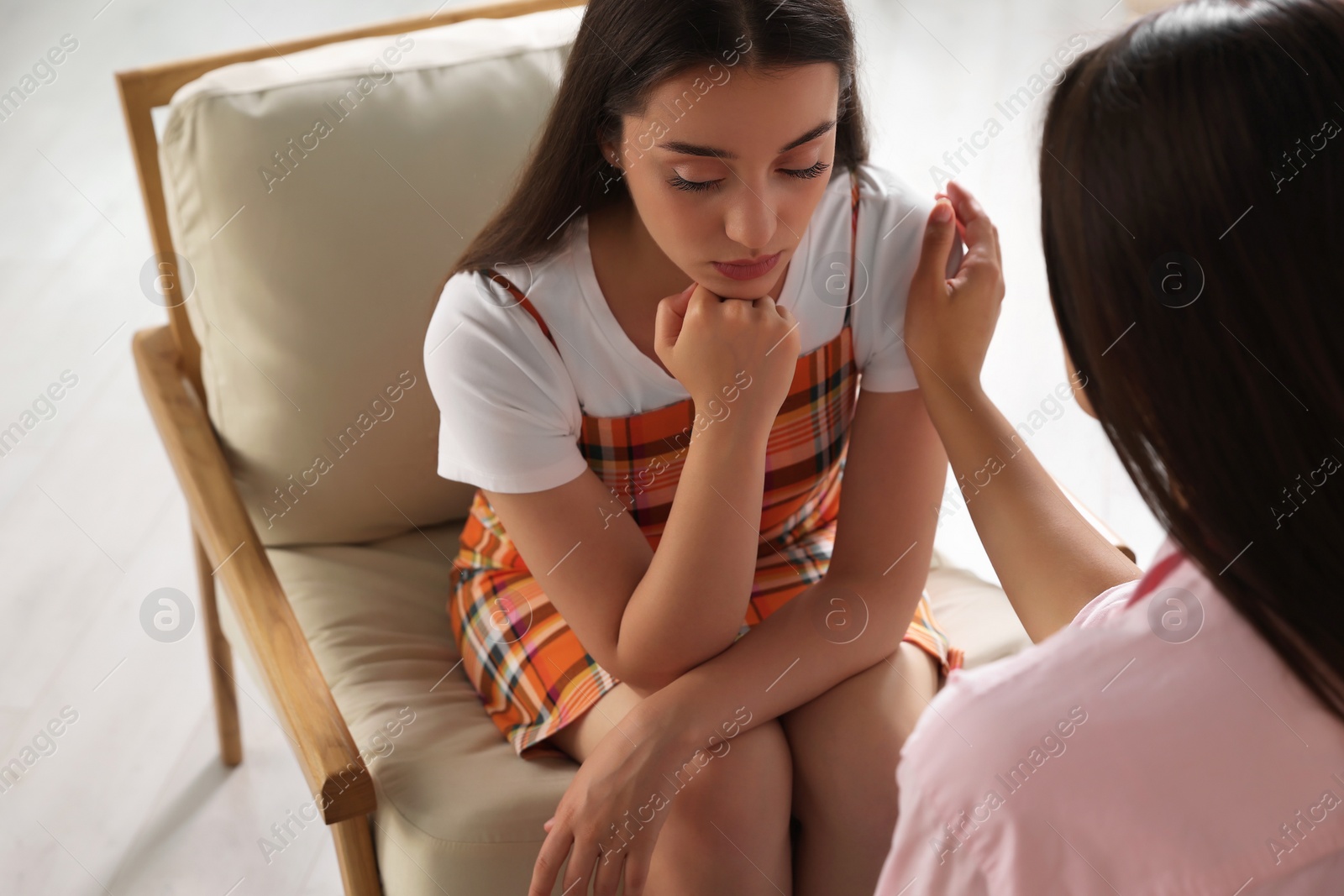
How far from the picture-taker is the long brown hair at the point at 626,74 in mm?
902

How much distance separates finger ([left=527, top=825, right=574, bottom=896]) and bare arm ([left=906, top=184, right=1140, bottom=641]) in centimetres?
44

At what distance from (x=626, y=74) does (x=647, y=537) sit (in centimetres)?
47

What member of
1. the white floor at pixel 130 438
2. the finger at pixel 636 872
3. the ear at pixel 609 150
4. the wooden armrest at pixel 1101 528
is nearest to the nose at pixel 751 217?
the ear at pixel 609 150

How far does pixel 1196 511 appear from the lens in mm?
632

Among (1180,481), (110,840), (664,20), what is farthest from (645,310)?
(110,840)

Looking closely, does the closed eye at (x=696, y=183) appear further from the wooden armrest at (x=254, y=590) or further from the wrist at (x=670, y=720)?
the wooden armrest at (x=254, y=590)

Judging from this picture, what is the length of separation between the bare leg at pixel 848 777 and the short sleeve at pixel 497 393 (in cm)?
32

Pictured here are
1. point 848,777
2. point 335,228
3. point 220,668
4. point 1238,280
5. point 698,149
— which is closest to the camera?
point 1238,280

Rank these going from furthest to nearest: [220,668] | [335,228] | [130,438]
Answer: [130,438] → [220,668] → [335,228]

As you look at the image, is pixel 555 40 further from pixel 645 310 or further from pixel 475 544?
pixel 475 544

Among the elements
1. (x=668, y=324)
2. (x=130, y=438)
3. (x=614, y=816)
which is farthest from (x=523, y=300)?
(x=130, y=438)

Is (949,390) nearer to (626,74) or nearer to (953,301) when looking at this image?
(953,301)

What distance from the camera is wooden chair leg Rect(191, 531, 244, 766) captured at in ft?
4.94

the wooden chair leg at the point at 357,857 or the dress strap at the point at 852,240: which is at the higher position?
the dress strap at the point at 852,240
